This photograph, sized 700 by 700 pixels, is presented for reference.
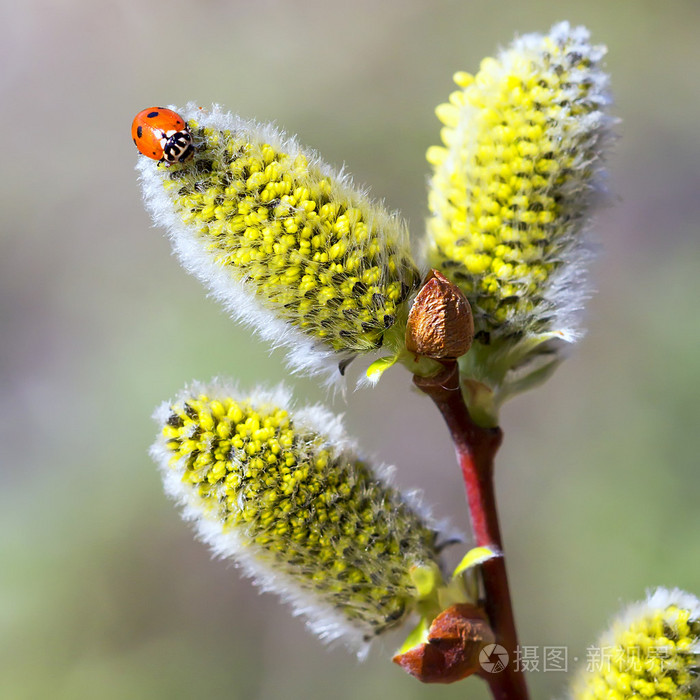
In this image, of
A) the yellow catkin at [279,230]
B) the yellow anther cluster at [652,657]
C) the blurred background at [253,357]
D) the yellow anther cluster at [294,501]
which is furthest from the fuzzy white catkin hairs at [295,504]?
the blurred background at [253,357]

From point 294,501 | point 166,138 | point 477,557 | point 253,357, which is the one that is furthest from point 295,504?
point 253,357

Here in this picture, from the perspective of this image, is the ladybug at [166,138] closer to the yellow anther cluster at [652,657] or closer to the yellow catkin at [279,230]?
the yellow catkin at [279,230]

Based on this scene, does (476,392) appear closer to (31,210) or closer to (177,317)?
(177,317)

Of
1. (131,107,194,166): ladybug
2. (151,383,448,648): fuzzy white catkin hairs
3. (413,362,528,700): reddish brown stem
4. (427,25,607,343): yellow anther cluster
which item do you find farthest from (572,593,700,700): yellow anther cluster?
(131,107,194,166): ladybug

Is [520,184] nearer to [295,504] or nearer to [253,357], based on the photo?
[295,504]

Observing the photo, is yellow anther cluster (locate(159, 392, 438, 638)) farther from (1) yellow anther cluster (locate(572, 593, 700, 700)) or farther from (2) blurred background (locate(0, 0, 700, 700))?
(2) blurred background (locate(0, 0, 700, 700))

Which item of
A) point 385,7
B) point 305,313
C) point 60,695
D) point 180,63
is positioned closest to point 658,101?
point 385,7
